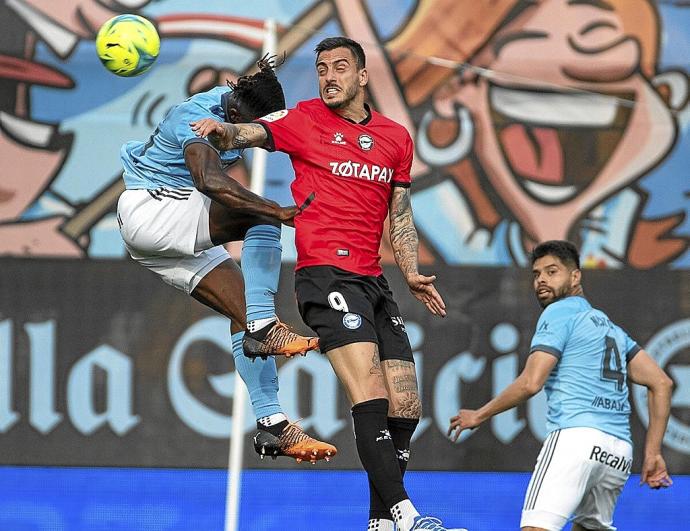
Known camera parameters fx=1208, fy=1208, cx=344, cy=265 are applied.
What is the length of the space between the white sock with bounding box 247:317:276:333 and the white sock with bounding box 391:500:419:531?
3.36ft

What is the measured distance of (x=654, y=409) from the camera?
6.29 m

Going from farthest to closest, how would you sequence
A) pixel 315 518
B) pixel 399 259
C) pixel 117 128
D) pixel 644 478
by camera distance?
pixel 117 128
pixel 315 518
pixel 644 478
pixel 399 259

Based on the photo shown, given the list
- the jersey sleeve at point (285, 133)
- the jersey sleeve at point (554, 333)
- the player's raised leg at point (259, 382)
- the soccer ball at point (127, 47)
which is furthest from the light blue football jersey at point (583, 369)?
the soccer ball at point (127, 47)

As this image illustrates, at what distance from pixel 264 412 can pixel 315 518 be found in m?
3.00

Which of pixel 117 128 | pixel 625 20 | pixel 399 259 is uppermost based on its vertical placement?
pixel 625 20

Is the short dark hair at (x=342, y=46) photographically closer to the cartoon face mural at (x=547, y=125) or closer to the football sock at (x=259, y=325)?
the football sock at (x=259, y=325)

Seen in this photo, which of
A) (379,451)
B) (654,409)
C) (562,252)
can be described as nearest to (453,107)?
(562,252)

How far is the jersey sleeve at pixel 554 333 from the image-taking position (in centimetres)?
607

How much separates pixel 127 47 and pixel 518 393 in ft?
8.32

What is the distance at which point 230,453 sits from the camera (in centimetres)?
889

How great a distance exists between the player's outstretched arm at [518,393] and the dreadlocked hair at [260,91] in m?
1.79

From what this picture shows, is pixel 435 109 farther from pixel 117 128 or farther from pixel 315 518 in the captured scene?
pixel 315 518

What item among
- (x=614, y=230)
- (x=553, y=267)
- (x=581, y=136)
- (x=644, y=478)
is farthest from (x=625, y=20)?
(x=644, y=478)

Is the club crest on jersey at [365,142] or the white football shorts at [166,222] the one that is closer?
the club crest on jersey at [365,142]
